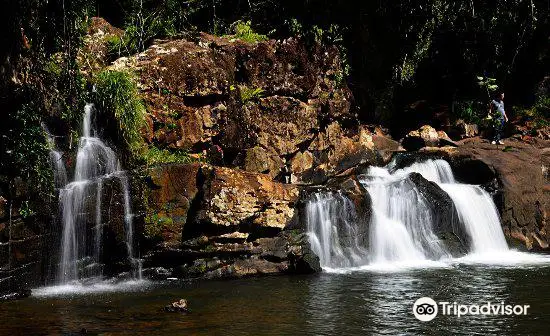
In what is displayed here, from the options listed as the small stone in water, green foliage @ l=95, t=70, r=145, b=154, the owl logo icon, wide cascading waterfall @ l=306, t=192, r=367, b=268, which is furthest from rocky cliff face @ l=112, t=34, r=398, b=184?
the owl logo icon

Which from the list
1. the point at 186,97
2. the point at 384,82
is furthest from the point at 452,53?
the point at 186,97

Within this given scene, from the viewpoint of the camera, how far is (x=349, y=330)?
6.15 m

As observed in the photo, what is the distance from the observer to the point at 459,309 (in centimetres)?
712

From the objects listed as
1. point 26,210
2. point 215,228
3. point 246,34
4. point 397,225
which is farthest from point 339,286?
point 246,34

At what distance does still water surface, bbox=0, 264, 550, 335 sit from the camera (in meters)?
6.20

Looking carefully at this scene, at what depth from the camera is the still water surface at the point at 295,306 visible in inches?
244

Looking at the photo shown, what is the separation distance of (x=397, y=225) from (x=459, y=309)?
5.88 m

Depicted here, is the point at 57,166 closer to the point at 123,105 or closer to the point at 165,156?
the point at 123,105

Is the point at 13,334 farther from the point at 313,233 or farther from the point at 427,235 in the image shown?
the point at 427,235

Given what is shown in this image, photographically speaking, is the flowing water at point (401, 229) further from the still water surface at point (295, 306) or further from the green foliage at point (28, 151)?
the green foliage at point (28, 151)

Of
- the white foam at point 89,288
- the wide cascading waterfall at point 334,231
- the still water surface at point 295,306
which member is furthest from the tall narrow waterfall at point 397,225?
the white foam at point 89,288

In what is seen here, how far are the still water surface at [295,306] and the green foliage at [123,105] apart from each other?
440cm

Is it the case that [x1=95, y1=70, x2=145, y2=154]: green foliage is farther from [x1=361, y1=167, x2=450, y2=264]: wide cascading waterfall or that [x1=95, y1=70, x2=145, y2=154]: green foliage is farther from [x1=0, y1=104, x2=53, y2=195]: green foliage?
[x1=361, y1=167, x2=450, y2=264]: wide cascading waterfall

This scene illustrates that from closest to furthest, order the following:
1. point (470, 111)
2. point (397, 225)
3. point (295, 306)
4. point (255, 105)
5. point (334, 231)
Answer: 1. point (295, 306)
2. point (334, 231)
3. point (397, 225)
4. point (255, 105)
5. point (470, 111)
